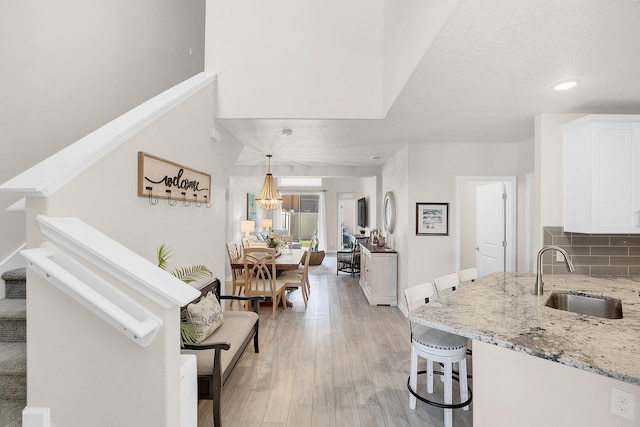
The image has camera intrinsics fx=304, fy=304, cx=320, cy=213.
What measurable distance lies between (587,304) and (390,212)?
3366mm

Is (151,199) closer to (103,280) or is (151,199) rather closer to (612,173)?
(103,280)

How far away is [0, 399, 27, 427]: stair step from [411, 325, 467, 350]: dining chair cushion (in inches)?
88.7

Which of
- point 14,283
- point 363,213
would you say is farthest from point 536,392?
point 363,213

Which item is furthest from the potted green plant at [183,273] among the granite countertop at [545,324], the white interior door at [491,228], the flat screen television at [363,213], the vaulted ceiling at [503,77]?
the flat screen television at [363,213]

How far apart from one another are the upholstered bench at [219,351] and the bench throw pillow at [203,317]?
0.06 metres

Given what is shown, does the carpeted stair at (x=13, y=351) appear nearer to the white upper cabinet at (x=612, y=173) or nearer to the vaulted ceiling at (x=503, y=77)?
the vaulted ceiling at (x=503, y=77)

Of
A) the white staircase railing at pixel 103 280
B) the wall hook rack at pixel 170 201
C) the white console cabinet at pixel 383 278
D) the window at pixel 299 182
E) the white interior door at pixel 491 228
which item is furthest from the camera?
the window at pixel 299 182

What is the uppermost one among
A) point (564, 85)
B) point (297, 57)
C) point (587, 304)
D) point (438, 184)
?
point (297, 57)

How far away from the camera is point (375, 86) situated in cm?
322

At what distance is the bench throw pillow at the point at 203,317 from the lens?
230 centimetres

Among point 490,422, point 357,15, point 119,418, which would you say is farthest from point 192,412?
point 357,15

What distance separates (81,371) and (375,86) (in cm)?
321

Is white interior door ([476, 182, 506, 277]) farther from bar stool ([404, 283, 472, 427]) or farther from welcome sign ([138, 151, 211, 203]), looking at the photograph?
welcome sign ([138, 151, 211, 203])

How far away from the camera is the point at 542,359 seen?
1.53 m
